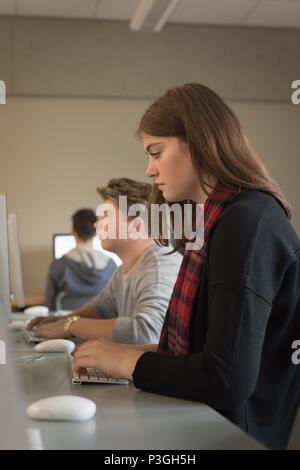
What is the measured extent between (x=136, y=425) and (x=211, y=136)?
1.94 ft

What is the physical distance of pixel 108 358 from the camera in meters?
1.24

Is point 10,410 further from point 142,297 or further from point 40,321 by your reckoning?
point 40,321

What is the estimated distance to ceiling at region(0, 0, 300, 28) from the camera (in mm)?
4676

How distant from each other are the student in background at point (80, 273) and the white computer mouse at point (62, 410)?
2.70m

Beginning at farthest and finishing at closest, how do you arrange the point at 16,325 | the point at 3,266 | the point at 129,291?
the point at 16,325 → the point at 129,291 → the point at 3,266

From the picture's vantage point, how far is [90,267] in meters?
3.79

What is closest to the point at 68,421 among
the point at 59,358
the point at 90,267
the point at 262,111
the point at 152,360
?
the point at 152,360

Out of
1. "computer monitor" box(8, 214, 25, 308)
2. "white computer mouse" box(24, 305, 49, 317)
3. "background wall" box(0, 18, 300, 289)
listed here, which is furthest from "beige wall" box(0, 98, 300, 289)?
"computer monitor" box(8, 214, 25, 308)

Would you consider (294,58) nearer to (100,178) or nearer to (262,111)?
(262,111)

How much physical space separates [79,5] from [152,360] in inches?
162

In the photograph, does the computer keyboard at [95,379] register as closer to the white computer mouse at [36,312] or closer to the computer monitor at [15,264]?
the computer monitor at [15,264]

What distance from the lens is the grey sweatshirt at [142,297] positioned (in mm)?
1740

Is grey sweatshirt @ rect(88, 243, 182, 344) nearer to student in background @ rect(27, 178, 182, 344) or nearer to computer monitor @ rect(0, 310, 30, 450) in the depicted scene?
student in background @ rect(27, 178, 182, 344)

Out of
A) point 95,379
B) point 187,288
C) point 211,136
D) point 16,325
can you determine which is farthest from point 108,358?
point 16,325
